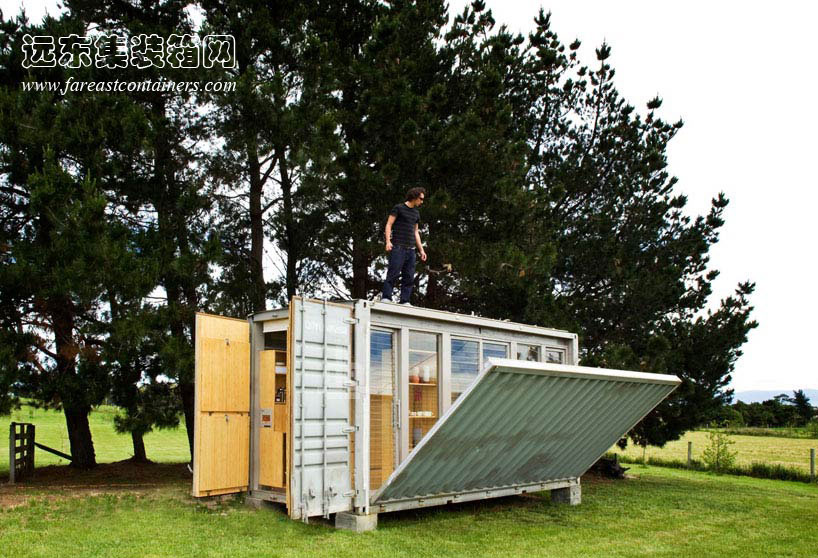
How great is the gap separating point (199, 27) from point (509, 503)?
9.23 m

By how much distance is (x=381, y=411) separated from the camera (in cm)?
885

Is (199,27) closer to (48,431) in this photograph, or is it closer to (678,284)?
(678,284)

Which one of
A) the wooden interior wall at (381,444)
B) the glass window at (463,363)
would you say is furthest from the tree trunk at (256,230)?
the wooden interior wall at (381,444)

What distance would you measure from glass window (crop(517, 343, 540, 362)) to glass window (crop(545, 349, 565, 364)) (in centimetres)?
26

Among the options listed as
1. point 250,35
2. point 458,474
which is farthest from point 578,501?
point 250,35

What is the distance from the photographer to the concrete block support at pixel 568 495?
11422mm

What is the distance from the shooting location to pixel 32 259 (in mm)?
Result: 10258

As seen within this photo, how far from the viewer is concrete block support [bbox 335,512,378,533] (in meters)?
8.27

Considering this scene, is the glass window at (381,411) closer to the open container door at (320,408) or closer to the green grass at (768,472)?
the open container door at (320,408)

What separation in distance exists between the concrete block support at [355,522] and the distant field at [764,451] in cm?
1319

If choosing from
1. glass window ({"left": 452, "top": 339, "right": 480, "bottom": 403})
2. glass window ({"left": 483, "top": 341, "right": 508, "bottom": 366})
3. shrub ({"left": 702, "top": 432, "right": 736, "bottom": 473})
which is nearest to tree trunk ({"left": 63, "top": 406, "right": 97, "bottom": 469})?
glass window ({"left": 452, "top": 339, "right": 480, "bottom": 403})

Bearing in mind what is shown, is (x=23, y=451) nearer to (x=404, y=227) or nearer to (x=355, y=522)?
(x=355, y=522)

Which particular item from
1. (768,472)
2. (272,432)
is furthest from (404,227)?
(768,472)

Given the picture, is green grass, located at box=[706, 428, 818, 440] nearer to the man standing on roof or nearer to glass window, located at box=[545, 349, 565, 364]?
glass window, located at box=[545, 349, 565, 364]
